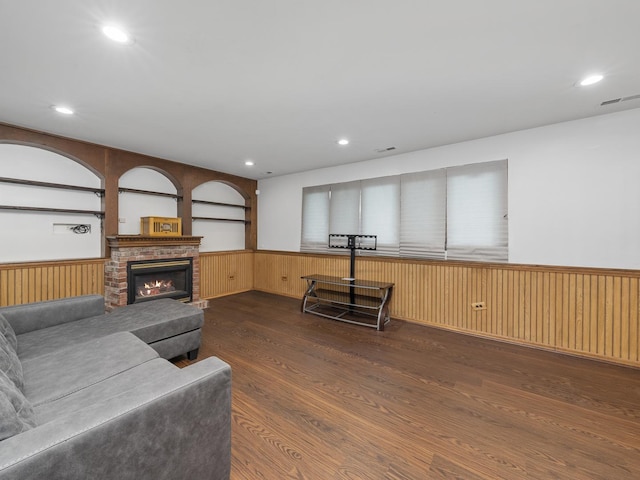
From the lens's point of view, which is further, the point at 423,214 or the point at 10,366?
the point at 423,214

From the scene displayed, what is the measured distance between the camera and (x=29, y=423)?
3.58 ft

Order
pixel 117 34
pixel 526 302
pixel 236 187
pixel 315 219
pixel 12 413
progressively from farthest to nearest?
pixel 236 187 < pixel 315 219 < pixel 526 302 < pixel 117 34 < pixel 12 413

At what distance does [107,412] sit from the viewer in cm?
105

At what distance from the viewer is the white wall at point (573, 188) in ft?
9.11

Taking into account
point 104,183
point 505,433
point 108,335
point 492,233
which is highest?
point 104,183

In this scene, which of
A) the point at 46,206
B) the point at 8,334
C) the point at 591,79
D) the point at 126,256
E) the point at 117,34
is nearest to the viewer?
the point at 117,34

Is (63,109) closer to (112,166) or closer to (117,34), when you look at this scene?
(112,166)

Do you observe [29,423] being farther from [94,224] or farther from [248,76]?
[94,224]

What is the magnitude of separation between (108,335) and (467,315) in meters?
3.88

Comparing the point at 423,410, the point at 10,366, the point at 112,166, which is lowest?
the point at 423,410

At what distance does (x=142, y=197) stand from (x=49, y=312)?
245cm

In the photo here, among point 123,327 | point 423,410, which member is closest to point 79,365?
point 123,327

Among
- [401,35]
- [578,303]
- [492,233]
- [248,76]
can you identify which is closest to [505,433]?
[578,303]

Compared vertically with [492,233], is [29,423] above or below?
below
